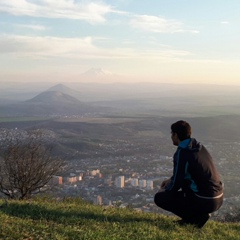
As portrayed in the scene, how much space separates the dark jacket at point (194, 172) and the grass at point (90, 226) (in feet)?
2.15

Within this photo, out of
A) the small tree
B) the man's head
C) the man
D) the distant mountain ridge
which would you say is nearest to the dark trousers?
the man

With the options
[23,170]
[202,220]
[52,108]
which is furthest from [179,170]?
[52,108]

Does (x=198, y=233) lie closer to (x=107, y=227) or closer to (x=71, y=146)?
(x=107, y=227)

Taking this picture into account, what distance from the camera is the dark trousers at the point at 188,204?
6207mm

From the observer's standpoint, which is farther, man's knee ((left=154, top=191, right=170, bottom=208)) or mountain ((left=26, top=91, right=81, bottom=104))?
mountain ((left=26, top=91, right=81, bottom=104))

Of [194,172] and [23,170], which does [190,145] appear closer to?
[194,172]

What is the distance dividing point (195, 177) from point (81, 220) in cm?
189

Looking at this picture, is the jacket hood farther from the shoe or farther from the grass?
the grass

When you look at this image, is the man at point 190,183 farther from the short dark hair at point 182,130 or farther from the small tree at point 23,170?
the small tree at point 23,170

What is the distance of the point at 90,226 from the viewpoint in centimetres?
603

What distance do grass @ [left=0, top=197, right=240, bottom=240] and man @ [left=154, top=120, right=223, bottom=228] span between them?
367 millimetres

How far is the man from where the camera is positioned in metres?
6.11

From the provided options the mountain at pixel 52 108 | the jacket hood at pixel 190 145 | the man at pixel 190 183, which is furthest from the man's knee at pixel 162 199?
the mountain at pixel 52 108

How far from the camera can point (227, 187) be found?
26.9m
